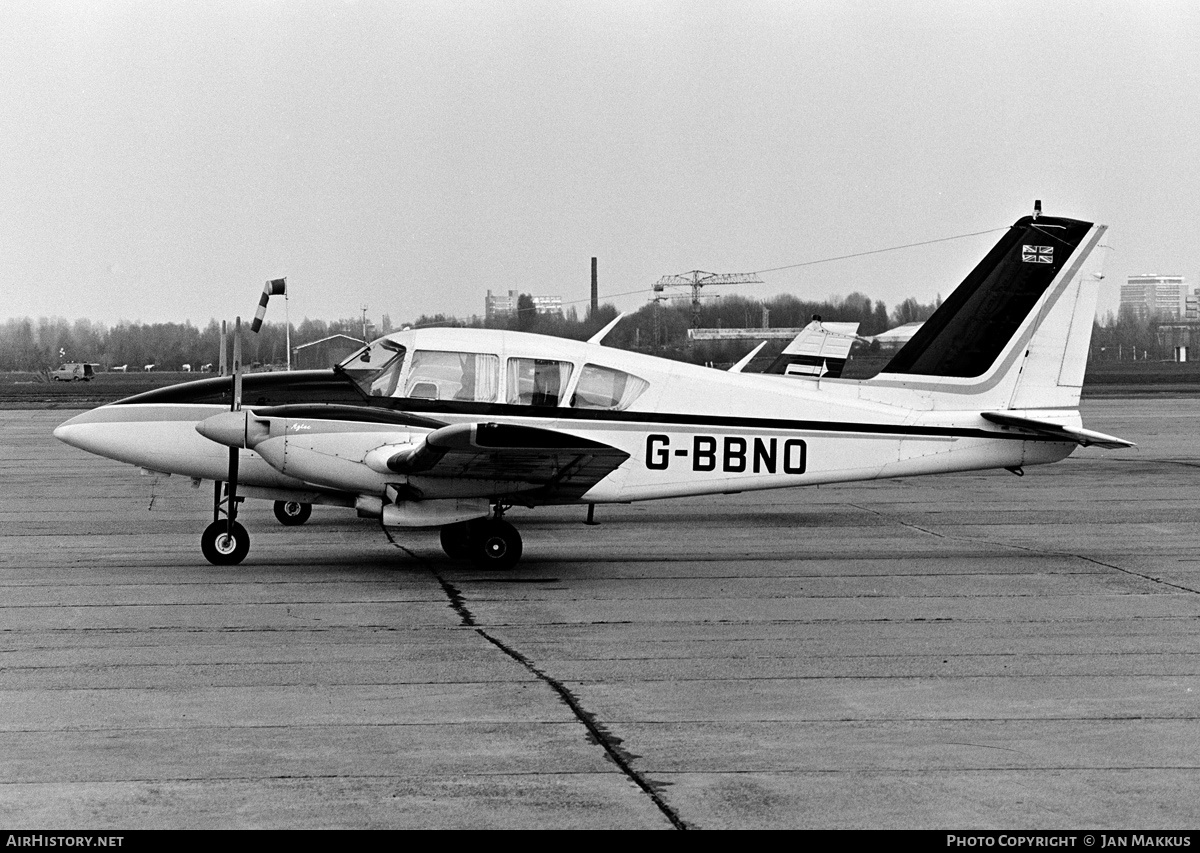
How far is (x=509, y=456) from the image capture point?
40.3ft

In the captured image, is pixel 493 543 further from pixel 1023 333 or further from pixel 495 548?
pixel 1023 333

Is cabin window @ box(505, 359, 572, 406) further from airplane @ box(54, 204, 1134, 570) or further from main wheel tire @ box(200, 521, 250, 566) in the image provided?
main wheel tire @ box(200, 521, 250, 566)

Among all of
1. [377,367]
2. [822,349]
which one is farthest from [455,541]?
[822,349]

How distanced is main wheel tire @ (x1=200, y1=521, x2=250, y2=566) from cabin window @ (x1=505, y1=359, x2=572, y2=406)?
3.10 meters

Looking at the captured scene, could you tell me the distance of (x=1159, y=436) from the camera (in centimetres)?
3291

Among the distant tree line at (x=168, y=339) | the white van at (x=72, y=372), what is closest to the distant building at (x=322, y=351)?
the distant tree line at (x=168, y=339)

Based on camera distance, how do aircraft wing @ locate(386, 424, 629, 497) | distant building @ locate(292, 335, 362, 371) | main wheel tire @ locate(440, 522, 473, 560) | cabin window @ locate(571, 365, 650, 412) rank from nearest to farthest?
aircraft wing @ locate(386, 424, 629, 497) → main wheel tire @ locate(440, 522, 473, 560) → cabin window @ locate(571, 365, 650, 412) → distant building @ locate(292, 335, 362, 371)

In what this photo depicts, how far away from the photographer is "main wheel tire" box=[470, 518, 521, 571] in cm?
1299

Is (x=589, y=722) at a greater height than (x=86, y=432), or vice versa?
(x=86, y=432)

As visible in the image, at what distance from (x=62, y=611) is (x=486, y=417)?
4.81 m

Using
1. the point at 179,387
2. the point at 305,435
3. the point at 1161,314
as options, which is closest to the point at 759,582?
the point at 305,435

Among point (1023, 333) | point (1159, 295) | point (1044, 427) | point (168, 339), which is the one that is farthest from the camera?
point (1159, 295)

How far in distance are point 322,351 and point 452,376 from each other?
593 centimetres

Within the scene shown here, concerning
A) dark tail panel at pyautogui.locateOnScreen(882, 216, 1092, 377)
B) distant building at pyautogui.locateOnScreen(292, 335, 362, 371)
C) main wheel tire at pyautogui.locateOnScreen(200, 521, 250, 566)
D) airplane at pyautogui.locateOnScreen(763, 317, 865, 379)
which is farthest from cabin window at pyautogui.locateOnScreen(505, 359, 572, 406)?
airplane at pyautogui.locateOnScreen(763, 317, 865, 379)
